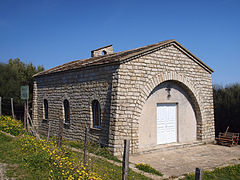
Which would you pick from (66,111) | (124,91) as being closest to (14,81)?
(66,111)

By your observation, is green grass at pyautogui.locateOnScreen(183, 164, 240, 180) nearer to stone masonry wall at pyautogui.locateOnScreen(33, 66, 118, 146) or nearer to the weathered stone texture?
the weathered stone texture

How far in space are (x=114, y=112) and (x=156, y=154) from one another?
2678 mm

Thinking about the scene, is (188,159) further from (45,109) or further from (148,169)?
(45,109)

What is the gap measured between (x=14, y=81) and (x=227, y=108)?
661 inches

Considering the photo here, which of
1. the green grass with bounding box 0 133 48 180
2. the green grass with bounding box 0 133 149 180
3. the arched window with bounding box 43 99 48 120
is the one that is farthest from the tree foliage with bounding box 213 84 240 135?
the green grass with bounding box 0 133 48 180

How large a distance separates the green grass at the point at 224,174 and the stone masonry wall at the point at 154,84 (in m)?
3.07

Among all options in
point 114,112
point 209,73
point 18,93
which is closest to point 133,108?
point 114,112

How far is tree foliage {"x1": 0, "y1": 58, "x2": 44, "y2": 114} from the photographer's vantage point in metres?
19.3

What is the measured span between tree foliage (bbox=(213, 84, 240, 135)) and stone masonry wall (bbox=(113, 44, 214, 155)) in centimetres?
193

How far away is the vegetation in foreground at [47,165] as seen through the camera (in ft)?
19.4

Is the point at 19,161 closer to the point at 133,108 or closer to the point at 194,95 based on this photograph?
the point at 133,108

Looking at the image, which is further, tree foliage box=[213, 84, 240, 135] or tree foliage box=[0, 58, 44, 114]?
tree foliage box=[0, 58, 44, 114]

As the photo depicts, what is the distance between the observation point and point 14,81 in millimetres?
20000

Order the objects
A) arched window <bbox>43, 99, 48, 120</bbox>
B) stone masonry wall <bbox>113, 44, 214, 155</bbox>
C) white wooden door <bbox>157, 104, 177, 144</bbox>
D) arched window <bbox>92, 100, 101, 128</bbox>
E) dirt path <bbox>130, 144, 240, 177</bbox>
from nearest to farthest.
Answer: dirt path <bbox>130, 144, 240, 177</bbox>, stone masonry wall <bbox>113, 44, 214, 155</bbox>, arched window <bbox>92, 100, 101, 128</bbox>, white wooden door <bbox>157, 104, 177, 144</bbox>, arched window <bbox>43, 99, 48, 120</bbox>
